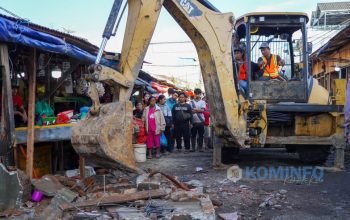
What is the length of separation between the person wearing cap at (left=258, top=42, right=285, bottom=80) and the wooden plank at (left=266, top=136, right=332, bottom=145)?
3.87 feet

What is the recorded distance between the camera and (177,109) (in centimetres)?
1141

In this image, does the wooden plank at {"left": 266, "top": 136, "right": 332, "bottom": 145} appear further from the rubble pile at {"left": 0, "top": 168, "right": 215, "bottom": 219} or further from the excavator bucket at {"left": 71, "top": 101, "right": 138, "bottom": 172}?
the excavator bucket at {"left": 71, "top": 101, "right": 138, "bottom": 172}

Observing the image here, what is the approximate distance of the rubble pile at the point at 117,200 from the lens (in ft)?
15.8

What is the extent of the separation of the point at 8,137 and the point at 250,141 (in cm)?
406

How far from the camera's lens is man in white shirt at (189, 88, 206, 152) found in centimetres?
1172

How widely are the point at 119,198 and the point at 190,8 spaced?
2.69 m

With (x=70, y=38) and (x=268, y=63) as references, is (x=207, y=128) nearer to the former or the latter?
(x=268, y=63)

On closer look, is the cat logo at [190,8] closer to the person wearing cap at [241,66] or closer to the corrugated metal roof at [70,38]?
the person wearing cap at [241,66]

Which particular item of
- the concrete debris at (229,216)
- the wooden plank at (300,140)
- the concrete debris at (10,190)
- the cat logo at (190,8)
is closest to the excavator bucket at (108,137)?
the concrete debris at (229,216)

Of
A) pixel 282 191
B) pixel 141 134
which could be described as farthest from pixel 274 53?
pixel 141 134

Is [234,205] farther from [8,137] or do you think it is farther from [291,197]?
[8,137]

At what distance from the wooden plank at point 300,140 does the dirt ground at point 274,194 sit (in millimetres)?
597

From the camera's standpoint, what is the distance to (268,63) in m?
8.05

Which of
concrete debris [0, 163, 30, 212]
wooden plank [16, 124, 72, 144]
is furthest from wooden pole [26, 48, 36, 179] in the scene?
concrete debris [0, 163, 30, 212]
